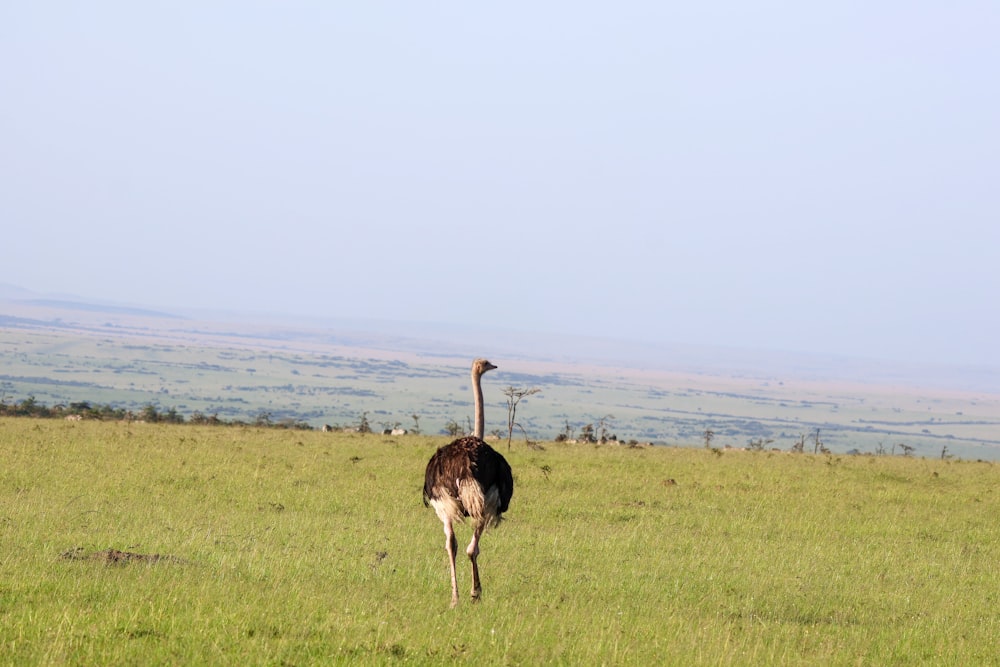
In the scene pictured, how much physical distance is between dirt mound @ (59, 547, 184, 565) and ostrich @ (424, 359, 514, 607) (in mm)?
2873

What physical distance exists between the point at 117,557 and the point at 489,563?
401cm

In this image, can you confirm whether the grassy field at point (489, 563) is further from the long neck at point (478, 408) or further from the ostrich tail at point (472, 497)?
the long neck at point (478, 408)

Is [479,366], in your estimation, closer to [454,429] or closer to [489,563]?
[489,563]

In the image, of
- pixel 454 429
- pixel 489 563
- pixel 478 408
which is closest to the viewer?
pixel 478 408

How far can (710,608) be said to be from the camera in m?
11.8

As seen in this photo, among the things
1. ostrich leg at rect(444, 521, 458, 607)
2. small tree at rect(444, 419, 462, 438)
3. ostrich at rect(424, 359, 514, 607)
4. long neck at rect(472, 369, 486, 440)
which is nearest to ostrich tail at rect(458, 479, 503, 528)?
ostrich at rect(424, 359, 514, 607)

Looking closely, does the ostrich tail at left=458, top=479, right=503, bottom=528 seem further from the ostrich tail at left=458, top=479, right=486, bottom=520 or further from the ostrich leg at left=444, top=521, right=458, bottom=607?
the ostrich leg at left=444, top=521, right=458, bottom=607

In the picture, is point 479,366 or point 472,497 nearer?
point 472,497

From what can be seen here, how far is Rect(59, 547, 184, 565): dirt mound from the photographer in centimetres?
1195

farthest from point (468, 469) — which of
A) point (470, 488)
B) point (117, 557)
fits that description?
point (117, 557)

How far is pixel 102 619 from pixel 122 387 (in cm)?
13480

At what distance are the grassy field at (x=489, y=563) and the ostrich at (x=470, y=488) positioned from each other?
0.51 m

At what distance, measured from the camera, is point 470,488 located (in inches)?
434

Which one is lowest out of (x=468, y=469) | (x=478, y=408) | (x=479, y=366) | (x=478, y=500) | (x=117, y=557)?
(x=117, y=557)
